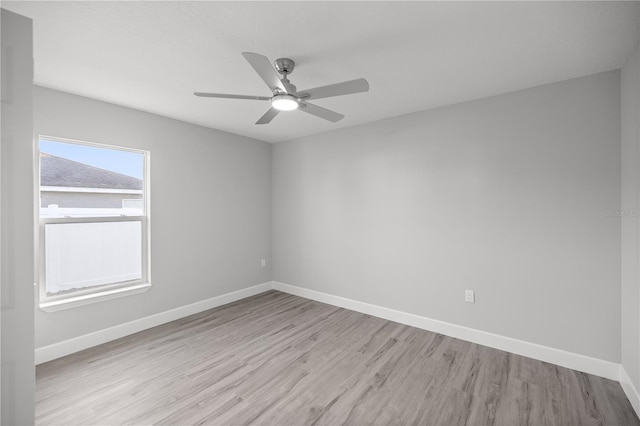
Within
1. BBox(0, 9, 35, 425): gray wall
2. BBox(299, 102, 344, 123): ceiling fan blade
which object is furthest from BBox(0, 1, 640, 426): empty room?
BBox(299, 102, 344, 123): ceiling fan blade

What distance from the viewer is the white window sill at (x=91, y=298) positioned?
2.52 meters

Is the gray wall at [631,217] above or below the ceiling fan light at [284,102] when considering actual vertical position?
below

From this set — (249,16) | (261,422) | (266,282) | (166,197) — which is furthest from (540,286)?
(166,197)

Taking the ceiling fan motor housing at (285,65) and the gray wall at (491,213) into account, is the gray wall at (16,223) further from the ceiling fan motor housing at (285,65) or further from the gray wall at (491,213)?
the gray wall at (491,213)

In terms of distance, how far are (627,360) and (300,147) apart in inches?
160

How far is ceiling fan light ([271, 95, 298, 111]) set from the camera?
6.31 ft

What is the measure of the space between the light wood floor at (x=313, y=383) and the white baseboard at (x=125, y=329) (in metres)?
0.10

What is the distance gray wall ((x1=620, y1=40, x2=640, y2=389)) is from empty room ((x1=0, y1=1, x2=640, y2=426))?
2 centimetres

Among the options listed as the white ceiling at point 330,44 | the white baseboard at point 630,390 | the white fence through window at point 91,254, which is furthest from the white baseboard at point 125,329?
the white baseboard at point 630,390

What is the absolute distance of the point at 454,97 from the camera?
2781 mm

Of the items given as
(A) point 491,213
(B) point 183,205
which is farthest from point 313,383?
(B) point 183,205

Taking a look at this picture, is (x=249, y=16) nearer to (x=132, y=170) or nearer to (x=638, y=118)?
(x=132, y=170)

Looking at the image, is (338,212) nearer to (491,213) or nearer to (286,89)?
(491,213)

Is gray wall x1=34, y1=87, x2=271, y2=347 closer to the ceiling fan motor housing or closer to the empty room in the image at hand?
the empty room
